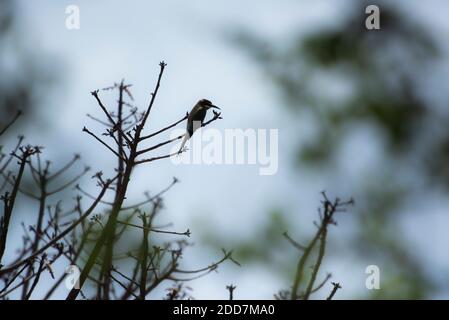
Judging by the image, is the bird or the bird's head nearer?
the bird

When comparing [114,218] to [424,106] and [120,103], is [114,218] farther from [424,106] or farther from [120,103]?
[424,106]

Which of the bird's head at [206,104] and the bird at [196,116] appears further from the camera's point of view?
the bird's head at [206,104]

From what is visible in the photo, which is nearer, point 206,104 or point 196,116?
point 196,116

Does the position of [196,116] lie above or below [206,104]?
below

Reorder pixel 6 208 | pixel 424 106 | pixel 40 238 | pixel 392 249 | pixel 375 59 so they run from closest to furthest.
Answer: pixel 6 208 → pixel 40 238 → pixel 392 249 → pixel 424 106 → pixel 375 59
